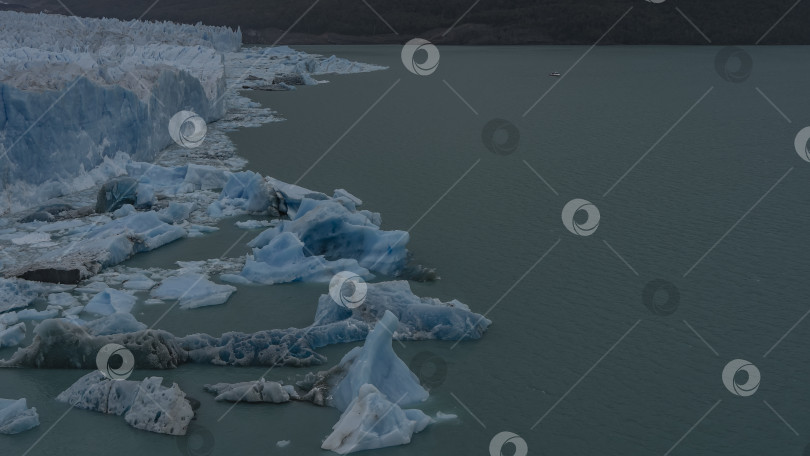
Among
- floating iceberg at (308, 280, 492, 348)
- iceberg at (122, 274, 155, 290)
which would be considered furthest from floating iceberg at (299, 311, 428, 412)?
iceberg at (122, 274, 155, 290)

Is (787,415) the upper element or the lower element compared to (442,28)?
lower

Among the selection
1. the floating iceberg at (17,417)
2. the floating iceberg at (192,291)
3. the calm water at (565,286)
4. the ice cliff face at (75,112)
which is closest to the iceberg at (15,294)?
the floating iceberg at (192,291)

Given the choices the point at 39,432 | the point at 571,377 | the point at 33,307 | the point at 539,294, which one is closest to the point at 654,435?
the point at 571,377

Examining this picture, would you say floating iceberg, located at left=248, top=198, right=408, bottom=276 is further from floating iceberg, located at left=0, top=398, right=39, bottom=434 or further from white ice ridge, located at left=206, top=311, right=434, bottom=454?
floating iceberg, located at left=0, top=398, right=39, bottom=434

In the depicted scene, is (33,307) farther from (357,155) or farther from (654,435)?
(357,155)

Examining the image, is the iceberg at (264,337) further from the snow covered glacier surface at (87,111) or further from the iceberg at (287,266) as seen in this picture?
the snow covered glacier surface at (87,111)

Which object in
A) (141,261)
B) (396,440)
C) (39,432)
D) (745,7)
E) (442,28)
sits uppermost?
(745,7)
